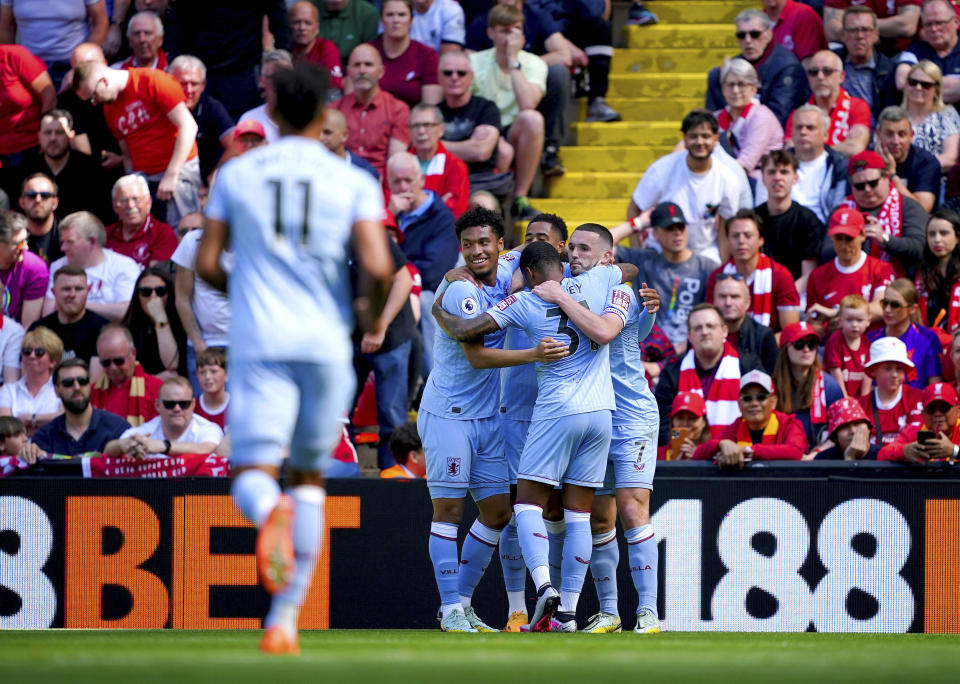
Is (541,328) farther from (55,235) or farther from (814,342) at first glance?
(55,235)

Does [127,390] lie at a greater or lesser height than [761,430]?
greater

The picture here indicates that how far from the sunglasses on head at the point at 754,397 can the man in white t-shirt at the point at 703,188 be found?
2.29 m

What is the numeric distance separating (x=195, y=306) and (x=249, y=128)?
162cm

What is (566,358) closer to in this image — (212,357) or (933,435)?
(933,435)

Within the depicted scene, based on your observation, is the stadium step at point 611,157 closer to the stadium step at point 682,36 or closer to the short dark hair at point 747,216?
the stadium step at point 682,36

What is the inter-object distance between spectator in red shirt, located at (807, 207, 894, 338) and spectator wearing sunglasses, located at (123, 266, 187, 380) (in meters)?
5.16

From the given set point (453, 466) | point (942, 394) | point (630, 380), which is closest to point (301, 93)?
point (453, 466)

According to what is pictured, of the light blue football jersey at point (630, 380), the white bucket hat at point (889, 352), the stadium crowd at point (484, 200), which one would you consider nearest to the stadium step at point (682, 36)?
the stadium crowd at point (484, 200)

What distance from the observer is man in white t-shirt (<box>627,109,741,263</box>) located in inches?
503

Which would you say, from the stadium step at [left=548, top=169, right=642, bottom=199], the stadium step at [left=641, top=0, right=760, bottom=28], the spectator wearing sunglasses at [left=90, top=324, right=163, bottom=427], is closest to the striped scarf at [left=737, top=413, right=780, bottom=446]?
the spectator wearing sunglasses at [left=90, top=324, right=163, bottom=427]

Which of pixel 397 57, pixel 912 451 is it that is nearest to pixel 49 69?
pixel 397 57

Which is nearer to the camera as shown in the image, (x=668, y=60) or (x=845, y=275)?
(x=845, y=275)

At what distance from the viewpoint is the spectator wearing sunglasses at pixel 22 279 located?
1267 centimetres

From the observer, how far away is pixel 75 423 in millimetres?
11266
